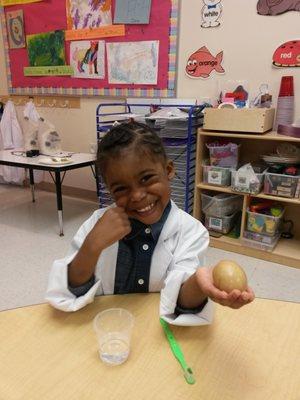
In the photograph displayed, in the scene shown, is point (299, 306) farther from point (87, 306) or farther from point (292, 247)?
point (292, 247)

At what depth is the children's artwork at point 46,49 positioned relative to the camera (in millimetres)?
2943

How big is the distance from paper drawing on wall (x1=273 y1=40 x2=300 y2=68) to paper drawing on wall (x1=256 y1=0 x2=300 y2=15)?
0.18 m

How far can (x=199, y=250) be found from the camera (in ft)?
2.62

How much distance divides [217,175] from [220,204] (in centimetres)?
19

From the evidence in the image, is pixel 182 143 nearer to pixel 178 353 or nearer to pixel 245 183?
pixel 245 183

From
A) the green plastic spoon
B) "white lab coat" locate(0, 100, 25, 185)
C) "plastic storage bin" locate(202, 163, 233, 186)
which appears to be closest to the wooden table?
the green plastic spoon

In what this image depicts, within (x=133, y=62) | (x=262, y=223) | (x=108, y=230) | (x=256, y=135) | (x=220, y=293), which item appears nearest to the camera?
(x=220, y=293)

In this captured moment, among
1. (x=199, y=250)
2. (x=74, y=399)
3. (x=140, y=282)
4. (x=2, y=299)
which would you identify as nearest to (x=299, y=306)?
(x=199, y=250)

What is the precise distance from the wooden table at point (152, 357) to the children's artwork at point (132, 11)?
2.33 meters

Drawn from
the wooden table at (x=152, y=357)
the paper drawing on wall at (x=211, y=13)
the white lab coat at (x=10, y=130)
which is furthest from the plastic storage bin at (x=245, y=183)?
the white lab coat at (x=10, y=130)

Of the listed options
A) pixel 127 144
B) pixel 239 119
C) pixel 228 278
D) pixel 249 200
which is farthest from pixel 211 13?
A: pixel 228 278

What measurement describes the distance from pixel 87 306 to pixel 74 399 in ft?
0.75

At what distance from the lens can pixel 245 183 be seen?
203 cm

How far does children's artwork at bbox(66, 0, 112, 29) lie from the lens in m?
2.61
